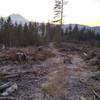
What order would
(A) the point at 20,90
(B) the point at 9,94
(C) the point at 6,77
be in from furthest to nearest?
(C) the point at 6,77 → (A) the point at 20,90 → (B) the point at 9,94

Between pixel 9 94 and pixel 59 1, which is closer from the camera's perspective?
pixel 9 94

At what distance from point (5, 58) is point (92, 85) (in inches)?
337

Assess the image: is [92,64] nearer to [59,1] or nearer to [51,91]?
[51,91]

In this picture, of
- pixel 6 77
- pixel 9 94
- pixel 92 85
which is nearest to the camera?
pixel 9 94

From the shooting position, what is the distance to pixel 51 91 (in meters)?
8.26

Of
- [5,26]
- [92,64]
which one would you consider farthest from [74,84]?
[5,26]

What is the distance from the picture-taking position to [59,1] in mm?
31172

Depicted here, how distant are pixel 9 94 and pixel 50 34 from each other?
50.3 meters

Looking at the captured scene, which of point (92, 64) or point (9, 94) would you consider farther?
point (92, 64)

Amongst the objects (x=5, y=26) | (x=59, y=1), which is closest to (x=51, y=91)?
(x=59, y=1)

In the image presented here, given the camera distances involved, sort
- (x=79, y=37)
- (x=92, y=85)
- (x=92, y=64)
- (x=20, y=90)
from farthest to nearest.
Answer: (x=79, y=37), (x=92, y=64), (x=92, y=85), (x=20, y=90)

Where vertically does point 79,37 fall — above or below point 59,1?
below

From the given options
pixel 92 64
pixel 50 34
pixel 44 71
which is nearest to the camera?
pixel 44 71

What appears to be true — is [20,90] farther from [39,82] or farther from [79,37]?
[79,37]
